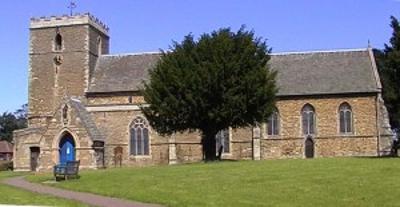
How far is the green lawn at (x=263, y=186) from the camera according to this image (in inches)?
760

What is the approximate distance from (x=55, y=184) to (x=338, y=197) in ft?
49.6

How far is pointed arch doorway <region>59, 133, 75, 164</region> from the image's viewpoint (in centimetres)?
5072

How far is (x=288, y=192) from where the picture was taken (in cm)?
2120

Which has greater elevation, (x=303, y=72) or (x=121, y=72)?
(x=121, y=72)

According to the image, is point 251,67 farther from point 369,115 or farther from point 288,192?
point 288,192

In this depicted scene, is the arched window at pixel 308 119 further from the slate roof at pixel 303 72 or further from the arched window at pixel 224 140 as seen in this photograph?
the arched window at pixel 224 140

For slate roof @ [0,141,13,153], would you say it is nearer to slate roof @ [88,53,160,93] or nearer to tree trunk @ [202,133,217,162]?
slate roof @ [88,53,160,93]

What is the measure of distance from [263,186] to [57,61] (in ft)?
125

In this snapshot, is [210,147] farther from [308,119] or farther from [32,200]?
[32,200]

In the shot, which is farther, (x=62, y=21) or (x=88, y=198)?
(x=62, y=21)

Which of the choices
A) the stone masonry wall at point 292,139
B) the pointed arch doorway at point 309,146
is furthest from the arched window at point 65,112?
the pointed arch doorway at point 309,146

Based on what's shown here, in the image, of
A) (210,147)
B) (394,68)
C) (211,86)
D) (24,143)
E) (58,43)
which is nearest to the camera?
(394,68)

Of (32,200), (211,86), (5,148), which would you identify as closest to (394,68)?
Result: (211,86)

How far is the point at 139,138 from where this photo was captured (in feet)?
177
